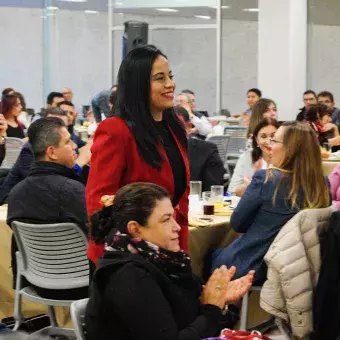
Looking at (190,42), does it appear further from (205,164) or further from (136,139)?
(136,139)

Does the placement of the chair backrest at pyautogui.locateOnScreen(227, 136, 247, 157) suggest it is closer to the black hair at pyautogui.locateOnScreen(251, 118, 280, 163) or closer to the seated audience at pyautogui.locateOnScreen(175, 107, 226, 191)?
the seated audience at pyautogui.locateOnScreen(175, 107, 226, 191)

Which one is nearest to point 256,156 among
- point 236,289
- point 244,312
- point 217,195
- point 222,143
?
point 217,195

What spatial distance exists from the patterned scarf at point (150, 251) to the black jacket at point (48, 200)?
160cm

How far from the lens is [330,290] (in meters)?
3.81

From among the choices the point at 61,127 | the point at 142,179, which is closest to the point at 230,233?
the point at 61,127

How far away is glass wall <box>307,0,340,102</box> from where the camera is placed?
14070 mm

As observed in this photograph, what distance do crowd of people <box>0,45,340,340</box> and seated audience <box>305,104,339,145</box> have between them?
4730 millimetres

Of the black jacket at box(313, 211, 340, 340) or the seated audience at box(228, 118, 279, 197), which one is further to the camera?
the seated audience at box(228, 118, 279, 197)

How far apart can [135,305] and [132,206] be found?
1.13ft

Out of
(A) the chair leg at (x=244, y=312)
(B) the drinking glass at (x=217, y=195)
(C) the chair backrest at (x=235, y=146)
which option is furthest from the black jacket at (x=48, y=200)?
(C) the chair backrest at (x=235, y=146)

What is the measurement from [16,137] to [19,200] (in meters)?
5.52

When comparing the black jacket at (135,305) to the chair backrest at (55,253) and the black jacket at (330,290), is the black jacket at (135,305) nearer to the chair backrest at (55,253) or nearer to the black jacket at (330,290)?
the black jacket at (330,290)

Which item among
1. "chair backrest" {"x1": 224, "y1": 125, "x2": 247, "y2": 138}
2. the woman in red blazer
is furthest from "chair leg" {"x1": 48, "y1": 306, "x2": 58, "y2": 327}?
"chair backrest" {"x1": 224, "y1": 125, "x2": 247, "y2": 138}

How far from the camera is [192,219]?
466cm
